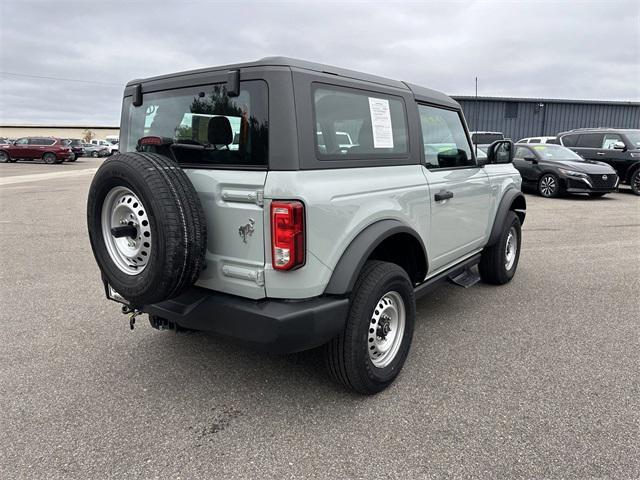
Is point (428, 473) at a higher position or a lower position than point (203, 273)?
lower

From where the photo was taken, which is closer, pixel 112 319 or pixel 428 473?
pixel 428 473

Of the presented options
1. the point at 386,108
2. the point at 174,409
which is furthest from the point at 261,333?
the point at 386,108

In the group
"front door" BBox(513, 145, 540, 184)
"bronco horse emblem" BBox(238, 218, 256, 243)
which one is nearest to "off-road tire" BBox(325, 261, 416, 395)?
"bronco horse emblem" BBox(238, 218, 256, 243)

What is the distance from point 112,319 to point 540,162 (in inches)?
469

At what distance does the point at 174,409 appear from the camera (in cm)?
271

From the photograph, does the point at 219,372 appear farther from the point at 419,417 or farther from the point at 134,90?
the point at 134,90

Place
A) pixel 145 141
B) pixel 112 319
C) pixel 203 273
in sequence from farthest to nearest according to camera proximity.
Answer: pixel 112 319
pixel 145 141
pixel 203 273

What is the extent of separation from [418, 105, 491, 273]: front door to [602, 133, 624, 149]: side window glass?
1163 centimetres

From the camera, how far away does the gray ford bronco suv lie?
7.52 ft

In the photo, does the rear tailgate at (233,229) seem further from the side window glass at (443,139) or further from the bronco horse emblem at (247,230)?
the side window glass at (443,139)

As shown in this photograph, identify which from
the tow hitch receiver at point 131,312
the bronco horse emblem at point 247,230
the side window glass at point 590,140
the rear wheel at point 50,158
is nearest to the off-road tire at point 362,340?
the bronco horse emblem at point 247,230

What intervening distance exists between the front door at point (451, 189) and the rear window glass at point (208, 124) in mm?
1424

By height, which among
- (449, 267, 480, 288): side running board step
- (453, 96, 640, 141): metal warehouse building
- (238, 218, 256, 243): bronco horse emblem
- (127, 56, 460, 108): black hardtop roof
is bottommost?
(449, 267, 480, 288): side running board step

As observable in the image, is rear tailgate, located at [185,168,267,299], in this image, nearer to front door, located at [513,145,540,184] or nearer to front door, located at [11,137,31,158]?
front door, located at [513,145,540,184]
